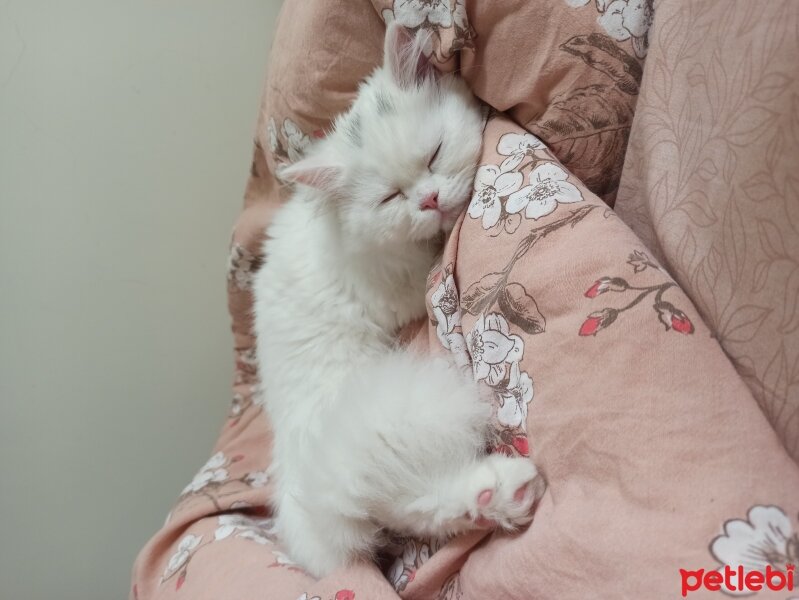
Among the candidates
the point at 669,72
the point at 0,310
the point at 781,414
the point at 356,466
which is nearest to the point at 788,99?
the point at 669,72

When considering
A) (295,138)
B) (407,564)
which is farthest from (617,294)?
(295,138)

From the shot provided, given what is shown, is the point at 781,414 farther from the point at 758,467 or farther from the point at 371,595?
the point at 371,595

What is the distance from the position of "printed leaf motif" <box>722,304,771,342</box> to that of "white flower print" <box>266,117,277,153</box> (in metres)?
0.92

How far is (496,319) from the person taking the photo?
2.61ft

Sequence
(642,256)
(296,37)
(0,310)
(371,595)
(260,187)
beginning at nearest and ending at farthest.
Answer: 1. (642,256)
2. (371,595)
3. (296,37)
4. (260,187)
5. (0,310)

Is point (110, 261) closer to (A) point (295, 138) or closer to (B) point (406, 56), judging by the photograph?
(A) point (295, 138)

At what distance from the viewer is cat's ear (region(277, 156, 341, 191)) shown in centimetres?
105

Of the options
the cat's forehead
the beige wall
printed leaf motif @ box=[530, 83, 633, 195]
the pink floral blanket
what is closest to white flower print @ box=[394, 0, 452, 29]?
the pink floral blanket

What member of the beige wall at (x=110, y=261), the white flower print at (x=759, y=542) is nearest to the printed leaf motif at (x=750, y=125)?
the white flower print at (x=759, y=542)

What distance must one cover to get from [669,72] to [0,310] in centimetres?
161

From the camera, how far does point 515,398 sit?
76cm

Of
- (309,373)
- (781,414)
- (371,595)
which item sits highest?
(781,414)

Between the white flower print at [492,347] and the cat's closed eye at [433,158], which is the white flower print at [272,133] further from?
the white flower print at [492,347]

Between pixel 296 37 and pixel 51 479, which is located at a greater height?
pixel 296 37
